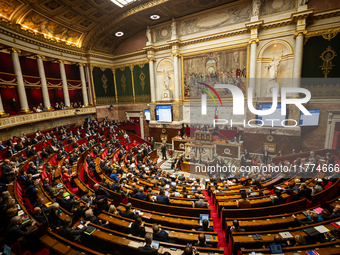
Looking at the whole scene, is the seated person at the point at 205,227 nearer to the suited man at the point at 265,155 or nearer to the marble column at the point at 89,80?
the suited man at the point at 265,155

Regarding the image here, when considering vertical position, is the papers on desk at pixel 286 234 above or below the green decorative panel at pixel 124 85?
below

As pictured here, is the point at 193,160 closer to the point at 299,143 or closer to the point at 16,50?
the point at 299,143

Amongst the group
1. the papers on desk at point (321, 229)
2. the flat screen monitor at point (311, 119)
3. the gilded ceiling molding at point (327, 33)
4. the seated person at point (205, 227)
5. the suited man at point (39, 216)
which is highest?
the gilded ceiling molding at point (327, 33)

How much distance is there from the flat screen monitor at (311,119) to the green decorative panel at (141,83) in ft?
46.7

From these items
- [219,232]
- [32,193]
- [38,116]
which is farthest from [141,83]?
[219,232]

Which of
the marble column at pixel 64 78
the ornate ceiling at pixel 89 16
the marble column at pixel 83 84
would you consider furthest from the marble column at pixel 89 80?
the marble column at pixel 64 78

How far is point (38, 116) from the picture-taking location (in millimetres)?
12984

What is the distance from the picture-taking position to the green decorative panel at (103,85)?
62.1 feet

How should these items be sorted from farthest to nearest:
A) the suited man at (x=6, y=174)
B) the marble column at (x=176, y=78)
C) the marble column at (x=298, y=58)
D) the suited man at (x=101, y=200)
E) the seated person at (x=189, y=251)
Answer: the marble column at (x=176, y=78), the marble column at (x=298, y=58), the suited man at (x=6, y=174), the suited man at (x=101, y=200), the seated person at (x=189, y=251)

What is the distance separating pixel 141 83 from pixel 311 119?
16.1 metres

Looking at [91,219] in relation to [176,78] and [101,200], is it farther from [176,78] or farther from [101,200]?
[176,78]

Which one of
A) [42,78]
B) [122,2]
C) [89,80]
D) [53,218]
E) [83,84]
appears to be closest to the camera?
[53,218]

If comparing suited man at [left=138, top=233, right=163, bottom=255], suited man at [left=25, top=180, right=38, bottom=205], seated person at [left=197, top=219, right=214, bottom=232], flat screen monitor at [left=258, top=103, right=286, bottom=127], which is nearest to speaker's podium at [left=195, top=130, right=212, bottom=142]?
flat screen monitor at [left=258, top=103, right=286, bottom=127]

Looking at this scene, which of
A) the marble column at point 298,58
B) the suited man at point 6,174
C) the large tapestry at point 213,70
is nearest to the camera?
the suited man at point 6,174
